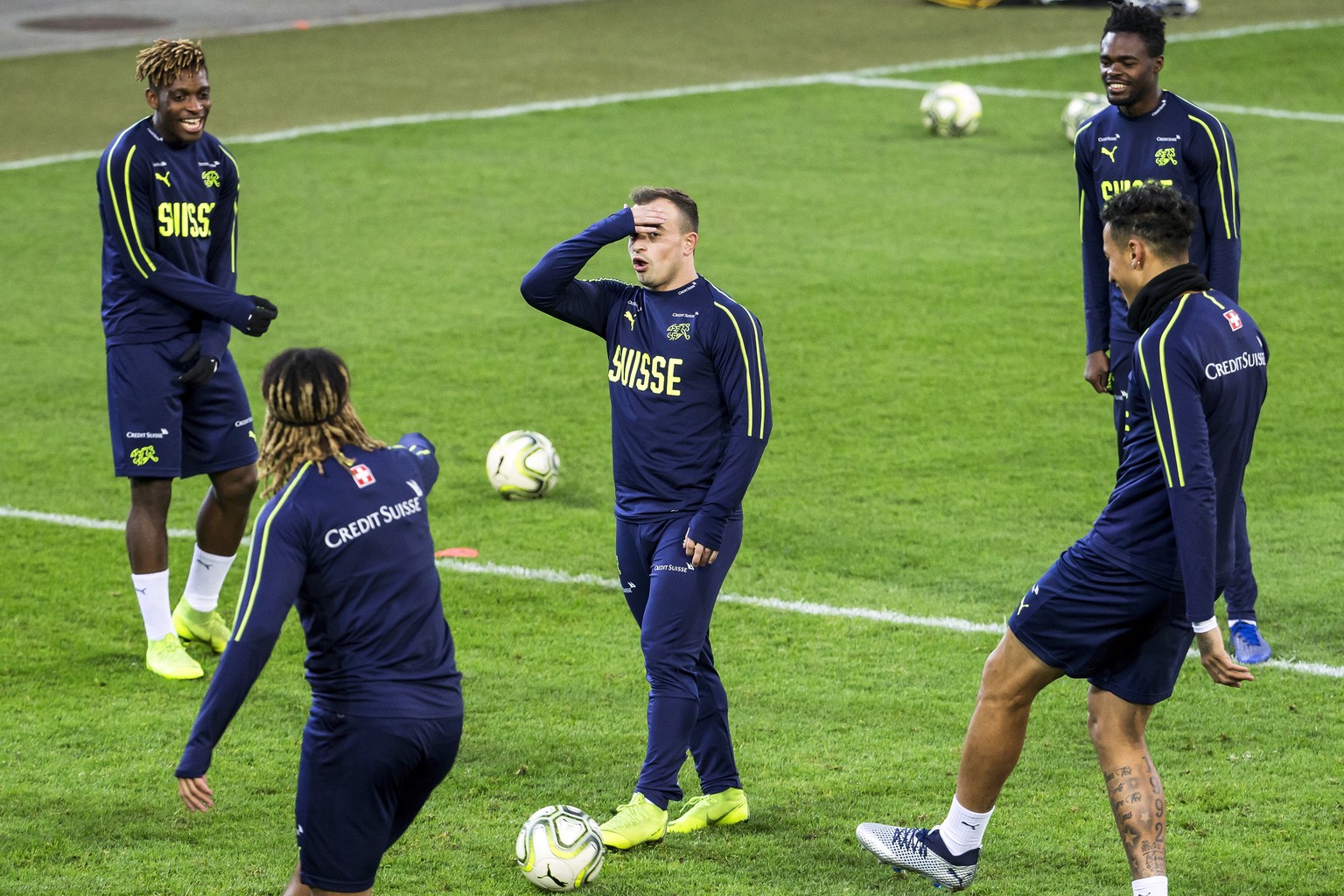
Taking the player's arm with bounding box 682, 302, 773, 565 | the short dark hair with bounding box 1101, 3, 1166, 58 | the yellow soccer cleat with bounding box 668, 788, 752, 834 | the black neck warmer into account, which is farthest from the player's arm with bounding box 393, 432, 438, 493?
the short dark hair with bounding box 1101, 3, 1166, 58

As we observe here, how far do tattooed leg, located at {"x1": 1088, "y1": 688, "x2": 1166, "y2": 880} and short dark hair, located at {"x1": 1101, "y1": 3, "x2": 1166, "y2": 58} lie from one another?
3224 mm

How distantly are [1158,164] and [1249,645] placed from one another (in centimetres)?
214

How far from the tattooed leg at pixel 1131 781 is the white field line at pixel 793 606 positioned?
2492mm

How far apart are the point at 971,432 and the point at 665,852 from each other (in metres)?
5.71

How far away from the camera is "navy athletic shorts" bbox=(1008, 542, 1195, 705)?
551 centimetres

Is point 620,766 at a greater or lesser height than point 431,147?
lesser

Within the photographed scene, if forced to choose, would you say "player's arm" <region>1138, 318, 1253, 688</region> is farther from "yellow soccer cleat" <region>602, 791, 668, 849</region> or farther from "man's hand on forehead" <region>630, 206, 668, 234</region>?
"yellow soccer cleat" <region>602, 791, 668, 849</region>

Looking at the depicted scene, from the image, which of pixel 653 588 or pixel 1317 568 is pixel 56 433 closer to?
pixel 653 588

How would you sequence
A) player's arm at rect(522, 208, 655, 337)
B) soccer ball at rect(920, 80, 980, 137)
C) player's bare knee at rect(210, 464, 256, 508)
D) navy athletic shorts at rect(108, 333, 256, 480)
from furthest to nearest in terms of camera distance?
soccer ball at rect(920, 80, 980, 137) < player's bare knee at rect(210, 464, 256, 508) < navy athletic shorts at rect(108, 333, 256, 480) < player's arm at rect(522, 208, 655, 337)

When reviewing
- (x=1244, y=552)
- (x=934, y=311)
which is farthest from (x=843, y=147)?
(x=1244, y=552)

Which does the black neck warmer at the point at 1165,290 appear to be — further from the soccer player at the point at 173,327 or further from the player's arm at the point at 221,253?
the player's arm at the point at 221,253

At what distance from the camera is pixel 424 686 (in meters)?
4.98

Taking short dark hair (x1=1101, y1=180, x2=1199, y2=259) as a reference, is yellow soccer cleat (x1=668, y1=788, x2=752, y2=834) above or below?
below

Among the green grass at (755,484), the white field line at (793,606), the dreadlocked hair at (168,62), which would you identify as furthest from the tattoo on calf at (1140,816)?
the dreadlocked hair at (168,62)
